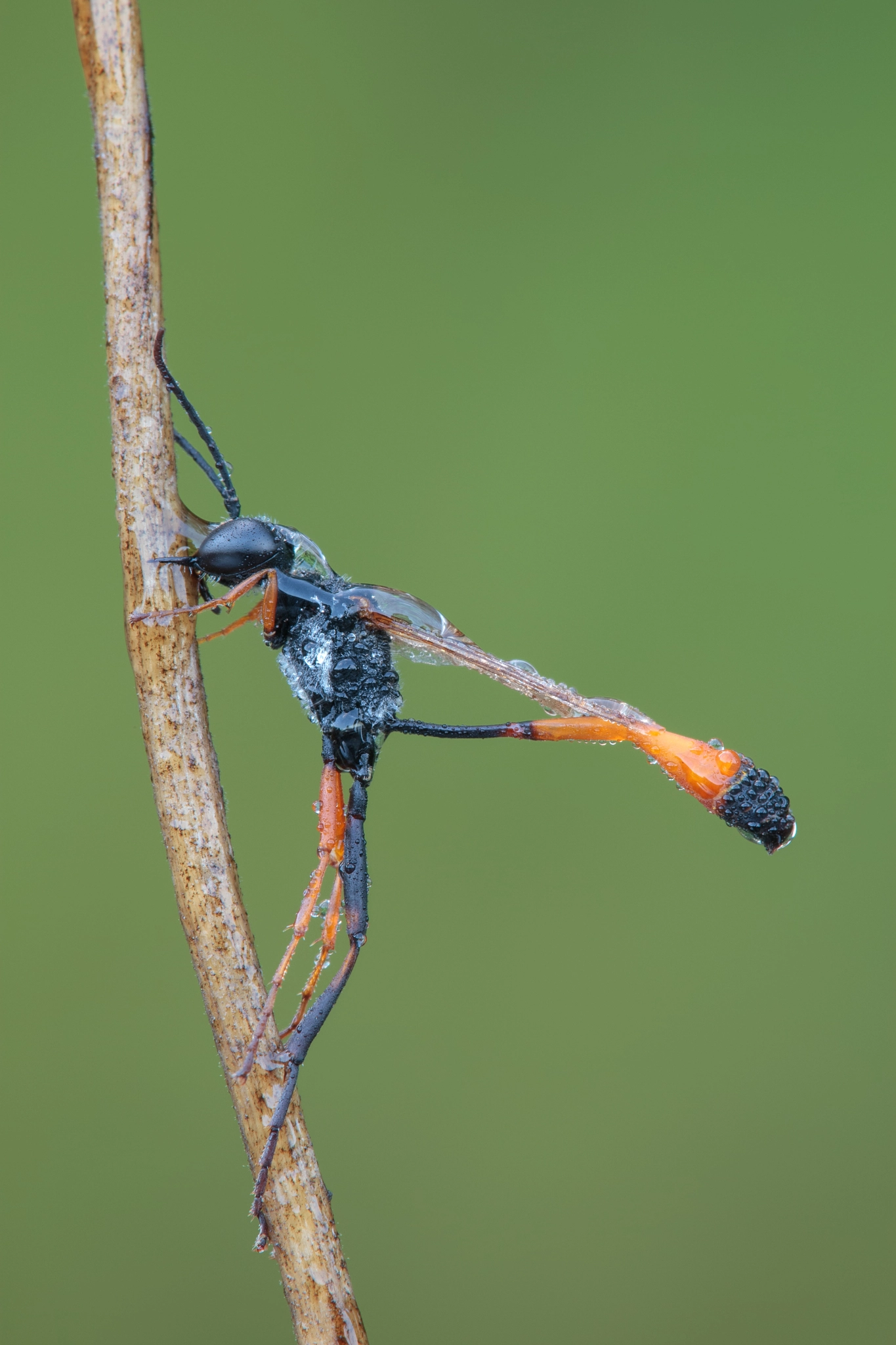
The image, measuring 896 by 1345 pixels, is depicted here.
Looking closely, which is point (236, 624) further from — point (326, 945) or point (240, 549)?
point (326, 945)

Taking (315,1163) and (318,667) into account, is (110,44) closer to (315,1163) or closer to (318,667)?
(318,667)

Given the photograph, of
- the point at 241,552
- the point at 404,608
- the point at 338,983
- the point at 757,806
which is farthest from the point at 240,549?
the point at 757,806

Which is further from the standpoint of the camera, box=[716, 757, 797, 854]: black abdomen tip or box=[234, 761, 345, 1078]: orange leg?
box=[716, 757, 797, 854]: black abdomen tip

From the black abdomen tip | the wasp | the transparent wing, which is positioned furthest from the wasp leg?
the black abdomen tip

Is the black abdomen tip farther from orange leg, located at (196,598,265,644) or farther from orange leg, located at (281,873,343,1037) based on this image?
orange leg, located at (196,598,265,644)

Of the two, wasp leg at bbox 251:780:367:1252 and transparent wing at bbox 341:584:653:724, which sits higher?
transparent wing at bbox 341:584:653:724

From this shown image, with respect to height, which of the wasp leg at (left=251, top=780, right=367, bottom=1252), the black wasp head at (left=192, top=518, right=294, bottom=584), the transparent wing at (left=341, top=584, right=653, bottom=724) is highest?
the black wasp head at (left=192, top=518, right=294, bottom=584)

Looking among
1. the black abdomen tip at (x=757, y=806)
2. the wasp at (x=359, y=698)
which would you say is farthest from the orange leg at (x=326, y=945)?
the black abdomen tip at (x=757, y=806)
